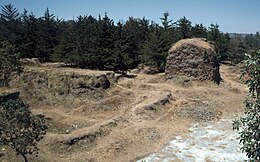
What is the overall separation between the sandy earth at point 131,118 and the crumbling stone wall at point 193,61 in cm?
99

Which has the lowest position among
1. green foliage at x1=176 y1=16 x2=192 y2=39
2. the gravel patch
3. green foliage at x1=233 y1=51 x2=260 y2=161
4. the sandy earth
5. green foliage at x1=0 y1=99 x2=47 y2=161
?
the gravel patch

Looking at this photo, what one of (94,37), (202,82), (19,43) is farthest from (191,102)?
(19,43)

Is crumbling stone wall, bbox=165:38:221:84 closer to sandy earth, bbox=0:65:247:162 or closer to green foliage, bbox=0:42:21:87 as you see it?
sandy earth, bbox=0:65:247:162

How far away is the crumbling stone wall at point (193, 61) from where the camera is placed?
2709cm

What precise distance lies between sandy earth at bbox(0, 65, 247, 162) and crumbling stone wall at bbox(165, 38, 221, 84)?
3.26ft

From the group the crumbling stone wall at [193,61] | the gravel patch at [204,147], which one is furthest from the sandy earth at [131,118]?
the crumbling stone wall at [193,61]

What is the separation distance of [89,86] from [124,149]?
8446 millimetres

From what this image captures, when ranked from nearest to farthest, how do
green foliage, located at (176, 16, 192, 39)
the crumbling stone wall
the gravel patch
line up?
the gravel patch, the crumbling stone wall, green foliage, located at (176, 16, 192, 39)

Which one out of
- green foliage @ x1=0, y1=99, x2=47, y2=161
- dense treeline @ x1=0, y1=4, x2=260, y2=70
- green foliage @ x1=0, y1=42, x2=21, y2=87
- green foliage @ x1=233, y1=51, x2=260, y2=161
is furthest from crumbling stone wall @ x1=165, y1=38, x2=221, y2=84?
green foliage @ x1=233, y1=51, x2=260, y2=161

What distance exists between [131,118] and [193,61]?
1120 centimetres

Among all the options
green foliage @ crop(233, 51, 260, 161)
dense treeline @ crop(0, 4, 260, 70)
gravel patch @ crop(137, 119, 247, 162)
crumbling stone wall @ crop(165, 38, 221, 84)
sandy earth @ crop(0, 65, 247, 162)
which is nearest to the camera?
green foliage @ crop(233, 51, 260, 161)

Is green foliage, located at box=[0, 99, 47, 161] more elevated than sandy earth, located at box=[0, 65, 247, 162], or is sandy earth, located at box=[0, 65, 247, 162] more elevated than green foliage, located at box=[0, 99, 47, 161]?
green foliage, located at box=[0, 99, 47, 161]

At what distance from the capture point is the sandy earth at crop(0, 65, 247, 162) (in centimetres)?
1488

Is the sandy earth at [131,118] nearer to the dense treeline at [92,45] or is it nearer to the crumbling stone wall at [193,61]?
the crumbling stone wall at [193,61]
